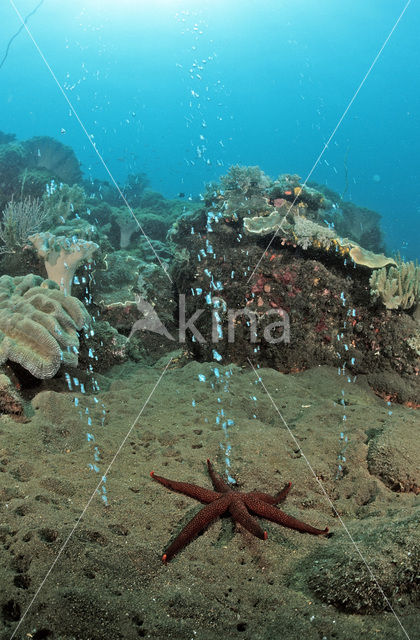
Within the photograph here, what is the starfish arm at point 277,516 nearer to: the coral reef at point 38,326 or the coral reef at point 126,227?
the coral reef at point 38,326

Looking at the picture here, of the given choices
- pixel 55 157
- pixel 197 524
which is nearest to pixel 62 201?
pixel 55 157

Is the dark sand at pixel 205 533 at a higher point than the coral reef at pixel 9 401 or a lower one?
higher

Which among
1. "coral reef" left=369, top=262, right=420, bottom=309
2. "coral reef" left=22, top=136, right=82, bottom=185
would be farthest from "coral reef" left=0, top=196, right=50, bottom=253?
"coral reef" left=22, top=136, right=82, bottom=185

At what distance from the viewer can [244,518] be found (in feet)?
8.72

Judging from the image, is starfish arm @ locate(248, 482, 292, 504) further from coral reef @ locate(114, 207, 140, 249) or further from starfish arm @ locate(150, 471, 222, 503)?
coral reef @ locate(114, 207, 140, 249)

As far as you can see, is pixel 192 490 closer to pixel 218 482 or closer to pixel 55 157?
pixel 218 482

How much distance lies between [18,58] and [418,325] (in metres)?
106

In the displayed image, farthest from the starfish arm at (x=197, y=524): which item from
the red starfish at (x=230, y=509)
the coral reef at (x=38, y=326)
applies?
the coral reef at (x=38, y=326)

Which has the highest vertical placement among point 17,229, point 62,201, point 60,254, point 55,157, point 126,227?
point 60,254

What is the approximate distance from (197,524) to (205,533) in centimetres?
22

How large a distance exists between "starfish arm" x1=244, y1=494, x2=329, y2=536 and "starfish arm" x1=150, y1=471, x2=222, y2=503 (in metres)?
0.29

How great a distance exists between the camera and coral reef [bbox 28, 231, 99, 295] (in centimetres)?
745

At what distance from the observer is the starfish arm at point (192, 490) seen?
2.89 meters

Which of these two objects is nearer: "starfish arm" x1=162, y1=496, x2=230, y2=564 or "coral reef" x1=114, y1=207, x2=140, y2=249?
"starfish arm" x1=162, y1=496, x2=230, y2=564
